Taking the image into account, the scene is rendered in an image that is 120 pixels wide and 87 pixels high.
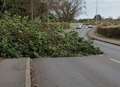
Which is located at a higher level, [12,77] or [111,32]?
[12,77]

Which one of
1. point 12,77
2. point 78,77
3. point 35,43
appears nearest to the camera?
point 12,77

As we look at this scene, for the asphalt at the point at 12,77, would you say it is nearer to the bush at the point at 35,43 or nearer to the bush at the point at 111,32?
the bush at the point at 35,43

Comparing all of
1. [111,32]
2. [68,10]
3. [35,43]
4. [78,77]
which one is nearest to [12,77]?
[78,77]

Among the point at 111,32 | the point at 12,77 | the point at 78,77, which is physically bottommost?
the point at 111,32

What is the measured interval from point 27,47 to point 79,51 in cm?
367

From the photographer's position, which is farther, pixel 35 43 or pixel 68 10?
pixel 68 10

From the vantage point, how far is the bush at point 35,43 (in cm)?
2392

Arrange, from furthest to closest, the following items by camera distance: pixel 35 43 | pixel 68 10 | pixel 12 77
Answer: pixel 68 10 < pixel 35 43 < pixel 12 77

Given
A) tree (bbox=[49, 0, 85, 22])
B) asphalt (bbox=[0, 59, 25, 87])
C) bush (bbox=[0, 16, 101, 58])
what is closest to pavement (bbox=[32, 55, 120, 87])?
asphalt (bbox=[0, 59, 25, 87])

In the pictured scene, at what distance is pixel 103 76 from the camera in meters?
14.1

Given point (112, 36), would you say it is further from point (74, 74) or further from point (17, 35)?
point (74, 74)

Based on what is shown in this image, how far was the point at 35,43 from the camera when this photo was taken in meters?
25.3

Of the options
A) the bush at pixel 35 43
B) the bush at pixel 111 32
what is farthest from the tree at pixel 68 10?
the bush at pixel 35 43

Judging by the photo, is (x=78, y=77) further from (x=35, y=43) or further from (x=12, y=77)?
(x=35, y=43)
